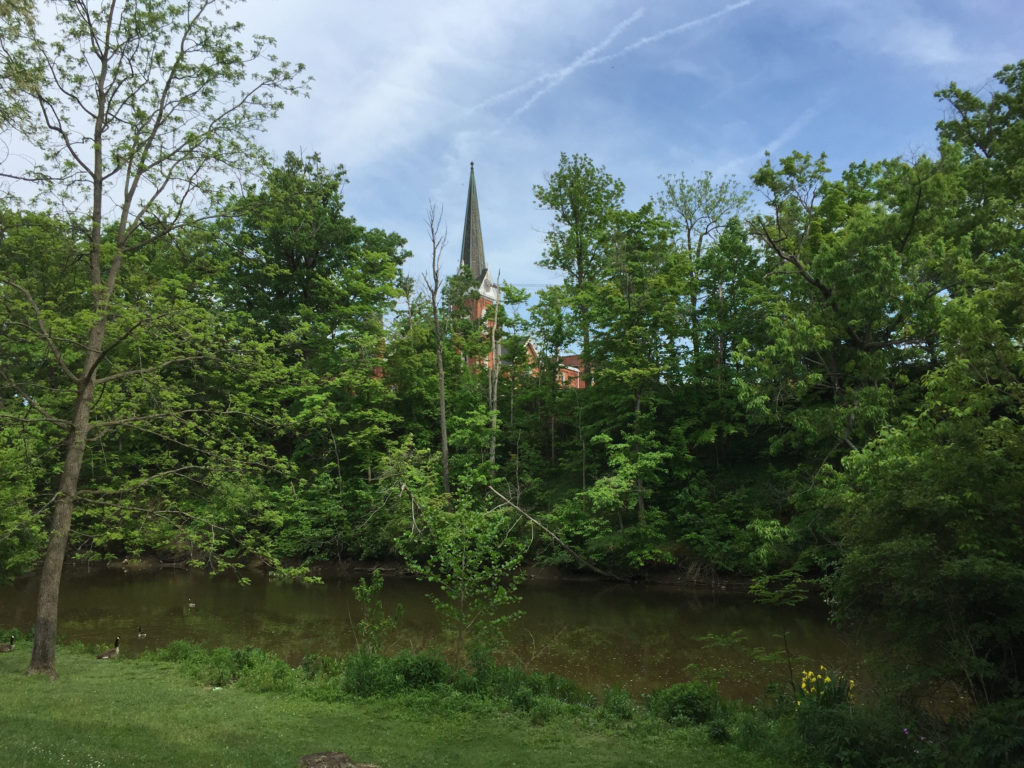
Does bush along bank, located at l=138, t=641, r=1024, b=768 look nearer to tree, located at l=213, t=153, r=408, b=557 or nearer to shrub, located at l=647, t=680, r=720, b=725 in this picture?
shrub, located at l=647, t=680, r=720, b=725

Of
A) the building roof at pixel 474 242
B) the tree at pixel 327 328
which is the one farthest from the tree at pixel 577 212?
the building roof at pixel 474 242

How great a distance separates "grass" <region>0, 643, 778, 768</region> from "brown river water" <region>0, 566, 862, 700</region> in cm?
323

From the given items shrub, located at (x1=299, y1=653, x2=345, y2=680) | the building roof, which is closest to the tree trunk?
shrub, located at (x1=299, y1=653, x2=345, y2=680)

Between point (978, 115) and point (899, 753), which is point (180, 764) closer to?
point (899, 753)

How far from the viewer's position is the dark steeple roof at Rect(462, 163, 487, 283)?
53062mm

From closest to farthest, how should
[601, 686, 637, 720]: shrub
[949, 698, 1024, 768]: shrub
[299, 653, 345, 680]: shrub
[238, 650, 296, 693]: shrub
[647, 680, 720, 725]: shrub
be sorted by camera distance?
[949, 698, 1024, 768]: shrub < [647, 680, 720, 725]: shrub < [601, 686, 637, 720]: shrub < [238, 650, 296, 693]: shrub < [299, 653, 345, 680]: shrub

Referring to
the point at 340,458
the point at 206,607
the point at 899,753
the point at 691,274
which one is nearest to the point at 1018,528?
the point at 899,753

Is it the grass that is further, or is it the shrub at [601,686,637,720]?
the shrub at [601,686,637,720]

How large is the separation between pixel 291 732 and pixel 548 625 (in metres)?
10.6

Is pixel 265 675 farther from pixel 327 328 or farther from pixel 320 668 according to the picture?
pixel 327 328

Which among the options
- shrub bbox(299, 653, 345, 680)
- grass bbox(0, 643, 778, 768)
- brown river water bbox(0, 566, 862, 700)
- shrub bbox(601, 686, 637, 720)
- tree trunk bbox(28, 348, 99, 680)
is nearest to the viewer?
grass bbox(0, 643, 778, 768)

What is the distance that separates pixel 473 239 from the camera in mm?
53688

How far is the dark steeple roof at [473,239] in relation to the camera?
53062mm

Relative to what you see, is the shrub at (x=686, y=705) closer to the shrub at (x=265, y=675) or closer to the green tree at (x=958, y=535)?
the green tree at (x=958, y=535)
